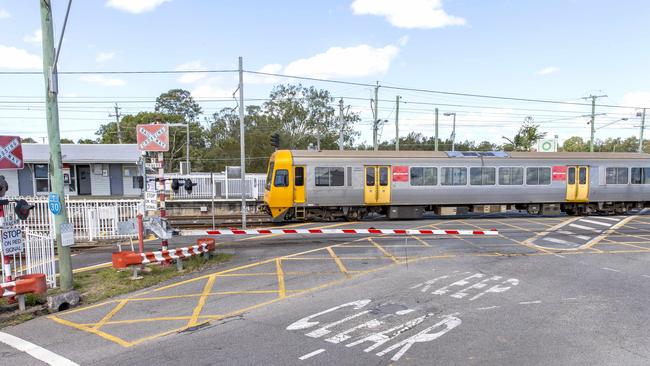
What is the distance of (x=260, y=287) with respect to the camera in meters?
8.86

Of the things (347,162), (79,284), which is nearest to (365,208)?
(347,162)

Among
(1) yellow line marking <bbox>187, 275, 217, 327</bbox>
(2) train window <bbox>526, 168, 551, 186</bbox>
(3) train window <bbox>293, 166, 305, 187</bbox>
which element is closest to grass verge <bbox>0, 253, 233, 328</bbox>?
(1) yellow line marking <bbox>187, 275, 217, 327</bbox>

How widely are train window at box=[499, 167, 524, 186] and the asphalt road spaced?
8.17m

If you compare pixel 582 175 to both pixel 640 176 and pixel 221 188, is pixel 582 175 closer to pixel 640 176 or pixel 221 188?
pixel 640 176

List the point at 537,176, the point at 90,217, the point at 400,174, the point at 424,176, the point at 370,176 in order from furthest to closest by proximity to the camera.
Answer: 1. the point at 537,176
2. the point at 424,176
3. the point at 400,174
4. the point at 370,176
5. the point at 90,217

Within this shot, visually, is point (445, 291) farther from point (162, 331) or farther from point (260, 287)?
point (162, 331)

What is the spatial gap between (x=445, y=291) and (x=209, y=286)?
4.99 meters

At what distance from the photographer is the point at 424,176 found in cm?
1931

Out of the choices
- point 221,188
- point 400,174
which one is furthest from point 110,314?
point 221,188

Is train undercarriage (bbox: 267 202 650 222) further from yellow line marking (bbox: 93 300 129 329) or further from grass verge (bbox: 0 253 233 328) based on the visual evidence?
yellow line marking (bbox: 93 300 129 329)

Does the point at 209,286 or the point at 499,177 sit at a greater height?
the point at 499,177

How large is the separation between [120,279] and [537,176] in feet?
61.7

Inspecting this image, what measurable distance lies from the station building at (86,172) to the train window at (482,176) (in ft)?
70.9

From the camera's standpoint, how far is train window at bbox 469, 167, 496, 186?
779 inches
